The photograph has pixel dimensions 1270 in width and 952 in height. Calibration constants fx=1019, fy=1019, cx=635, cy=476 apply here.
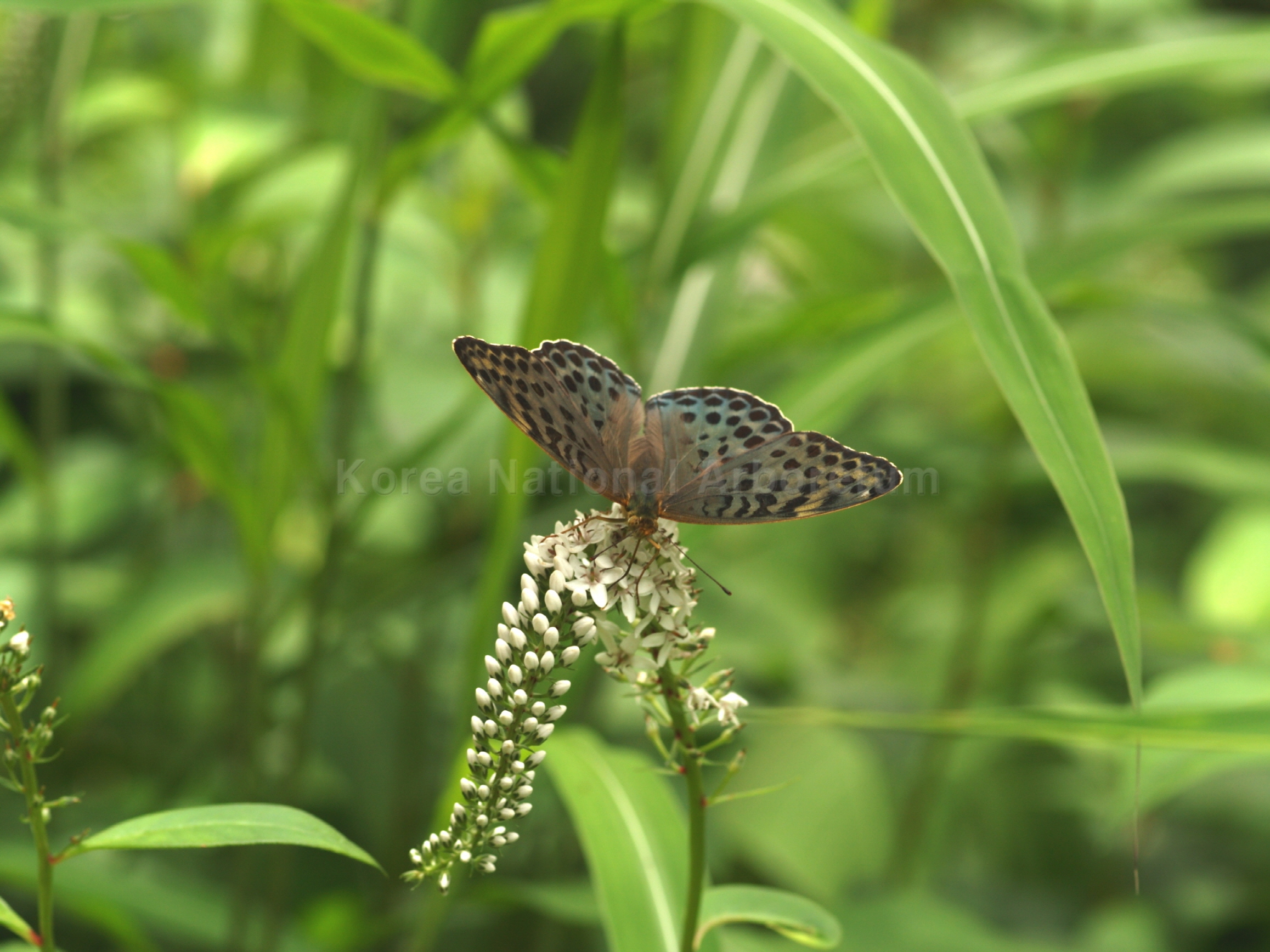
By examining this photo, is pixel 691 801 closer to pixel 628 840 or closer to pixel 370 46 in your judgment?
pixel 628 840

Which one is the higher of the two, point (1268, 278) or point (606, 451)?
point (1268, 278)

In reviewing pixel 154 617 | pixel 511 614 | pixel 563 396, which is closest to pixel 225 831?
pixel 511 614

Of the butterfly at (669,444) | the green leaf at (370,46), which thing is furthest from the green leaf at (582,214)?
the butterfly at (669,444)

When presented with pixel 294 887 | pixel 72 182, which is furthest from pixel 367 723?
pixel 72 182

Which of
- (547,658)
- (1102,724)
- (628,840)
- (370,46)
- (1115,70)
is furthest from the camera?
(1115,70)

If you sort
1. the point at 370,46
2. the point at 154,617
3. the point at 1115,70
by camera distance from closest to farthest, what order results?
the point at 370,46 < the point at 1115,70 < the point at 154,617

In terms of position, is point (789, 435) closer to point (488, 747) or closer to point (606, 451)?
point (606, 451)

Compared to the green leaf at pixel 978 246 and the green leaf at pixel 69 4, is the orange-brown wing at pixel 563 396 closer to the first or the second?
the green leaf at pixel 978 246
